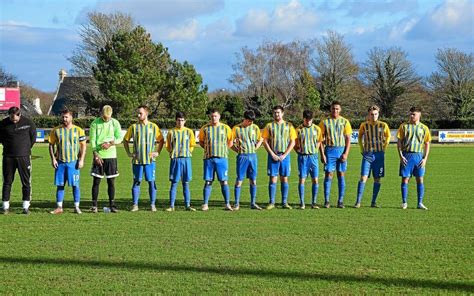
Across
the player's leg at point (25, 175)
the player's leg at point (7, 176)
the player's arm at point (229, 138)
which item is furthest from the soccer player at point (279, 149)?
the player's leg at point (7, 176)

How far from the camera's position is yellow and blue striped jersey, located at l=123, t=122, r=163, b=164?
1084cm

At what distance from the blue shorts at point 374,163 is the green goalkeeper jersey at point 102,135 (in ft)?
15.2

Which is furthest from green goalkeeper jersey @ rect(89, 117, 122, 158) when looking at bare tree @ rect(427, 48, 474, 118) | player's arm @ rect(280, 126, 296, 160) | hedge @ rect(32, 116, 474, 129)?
bare tree @ rect(427, 48, 474, 118)

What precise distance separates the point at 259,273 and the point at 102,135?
17.1 feet

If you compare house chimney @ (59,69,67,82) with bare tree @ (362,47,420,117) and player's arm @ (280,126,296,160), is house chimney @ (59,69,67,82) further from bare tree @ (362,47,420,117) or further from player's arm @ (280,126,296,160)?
player's arm @ (280,126,296,160)

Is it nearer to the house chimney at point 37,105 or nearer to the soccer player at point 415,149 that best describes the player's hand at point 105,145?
the soccer player at point 415,149

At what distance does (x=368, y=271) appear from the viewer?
20.9ft

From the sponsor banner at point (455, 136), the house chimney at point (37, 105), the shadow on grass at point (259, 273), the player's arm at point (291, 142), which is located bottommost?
the shadow on grass at point (259, 273)

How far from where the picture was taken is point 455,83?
58.4 metres

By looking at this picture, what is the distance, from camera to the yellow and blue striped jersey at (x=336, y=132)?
11258mm

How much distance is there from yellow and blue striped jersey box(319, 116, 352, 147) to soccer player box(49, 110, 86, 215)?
14.7ft

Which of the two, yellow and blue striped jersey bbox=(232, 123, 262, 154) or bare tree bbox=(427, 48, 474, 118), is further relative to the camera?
bare tree bbox=(427, 48, 474, 118)

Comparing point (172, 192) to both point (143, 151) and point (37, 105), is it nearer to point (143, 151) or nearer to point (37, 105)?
point (143, 151)

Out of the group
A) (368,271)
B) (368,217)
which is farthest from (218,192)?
(368,271)
